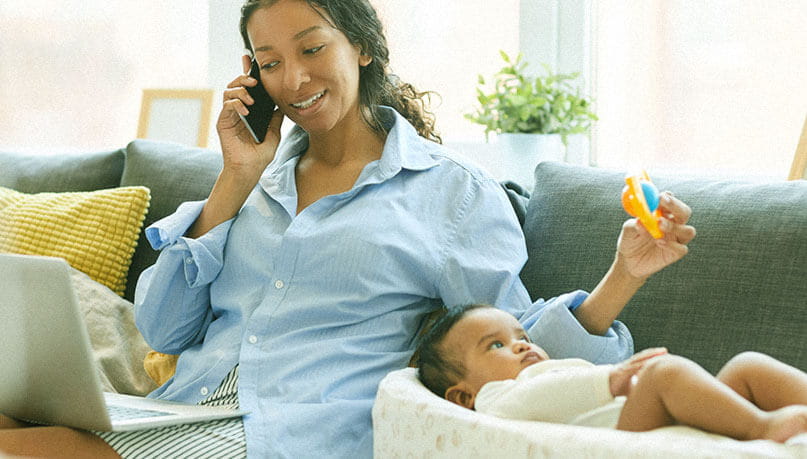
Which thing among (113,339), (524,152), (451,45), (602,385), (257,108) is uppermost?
(451,45)

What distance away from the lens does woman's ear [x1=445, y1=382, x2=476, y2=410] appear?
1.33 m

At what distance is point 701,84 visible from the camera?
7.41 ft

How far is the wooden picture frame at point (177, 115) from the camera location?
2957 mm

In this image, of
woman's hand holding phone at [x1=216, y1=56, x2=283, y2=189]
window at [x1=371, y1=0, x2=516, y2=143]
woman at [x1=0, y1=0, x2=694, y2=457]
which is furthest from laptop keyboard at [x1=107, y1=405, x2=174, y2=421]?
window at [x1=371, y1=0, x2=516, y2=143]

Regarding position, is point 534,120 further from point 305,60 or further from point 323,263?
point 323,263

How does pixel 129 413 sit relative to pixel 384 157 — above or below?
below

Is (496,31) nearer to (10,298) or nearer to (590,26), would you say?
(590,26)

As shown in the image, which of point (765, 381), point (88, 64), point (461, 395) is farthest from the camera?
point (88, 64)

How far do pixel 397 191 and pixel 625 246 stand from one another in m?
0.46

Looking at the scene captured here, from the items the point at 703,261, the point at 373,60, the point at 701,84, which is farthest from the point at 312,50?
the point at 701,84

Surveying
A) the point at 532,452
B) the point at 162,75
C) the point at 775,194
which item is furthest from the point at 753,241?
the point at 162,75

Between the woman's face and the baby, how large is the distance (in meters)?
0.50

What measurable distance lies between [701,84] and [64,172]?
1.69 metres

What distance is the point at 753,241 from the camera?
1486mm
